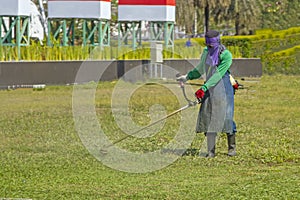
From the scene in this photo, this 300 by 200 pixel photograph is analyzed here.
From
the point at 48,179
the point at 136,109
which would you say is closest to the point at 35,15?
the point at 136,109

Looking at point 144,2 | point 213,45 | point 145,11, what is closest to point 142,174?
point 213,45

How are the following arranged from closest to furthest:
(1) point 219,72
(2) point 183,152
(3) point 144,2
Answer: (1) point 219,72
(2) point 183,152
(3) point 144,2

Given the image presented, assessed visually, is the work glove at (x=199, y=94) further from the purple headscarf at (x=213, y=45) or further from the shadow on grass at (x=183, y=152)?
the shadow on grass at (x=183, y=152)

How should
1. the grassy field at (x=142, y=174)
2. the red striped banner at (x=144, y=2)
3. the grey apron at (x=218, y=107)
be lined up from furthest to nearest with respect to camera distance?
the red striped banner at (x=144, y=2)
the grey apron at (x=218, y=107)
the grassy field at (x=142, y=174)

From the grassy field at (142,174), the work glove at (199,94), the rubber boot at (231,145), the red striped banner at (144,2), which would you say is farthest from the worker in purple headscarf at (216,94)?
the red striped banner at (144,2)

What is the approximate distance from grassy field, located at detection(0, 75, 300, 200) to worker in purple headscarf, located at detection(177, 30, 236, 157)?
335 millimetres

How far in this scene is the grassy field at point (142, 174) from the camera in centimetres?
779

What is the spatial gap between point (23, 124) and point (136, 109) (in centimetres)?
344

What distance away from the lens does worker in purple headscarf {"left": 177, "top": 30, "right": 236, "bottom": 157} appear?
10070mm

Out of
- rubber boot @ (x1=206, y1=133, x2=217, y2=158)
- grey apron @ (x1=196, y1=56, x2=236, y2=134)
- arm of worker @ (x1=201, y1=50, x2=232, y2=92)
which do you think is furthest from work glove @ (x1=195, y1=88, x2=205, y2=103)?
rubber boot @ (x1=206, y1=133, x2=217, y2=158)

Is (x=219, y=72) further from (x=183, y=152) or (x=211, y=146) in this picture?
(x=183, y=152)

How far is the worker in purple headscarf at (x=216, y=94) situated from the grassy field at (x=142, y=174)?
335mm

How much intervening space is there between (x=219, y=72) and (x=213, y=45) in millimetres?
327

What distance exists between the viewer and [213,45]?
33.0 ft
